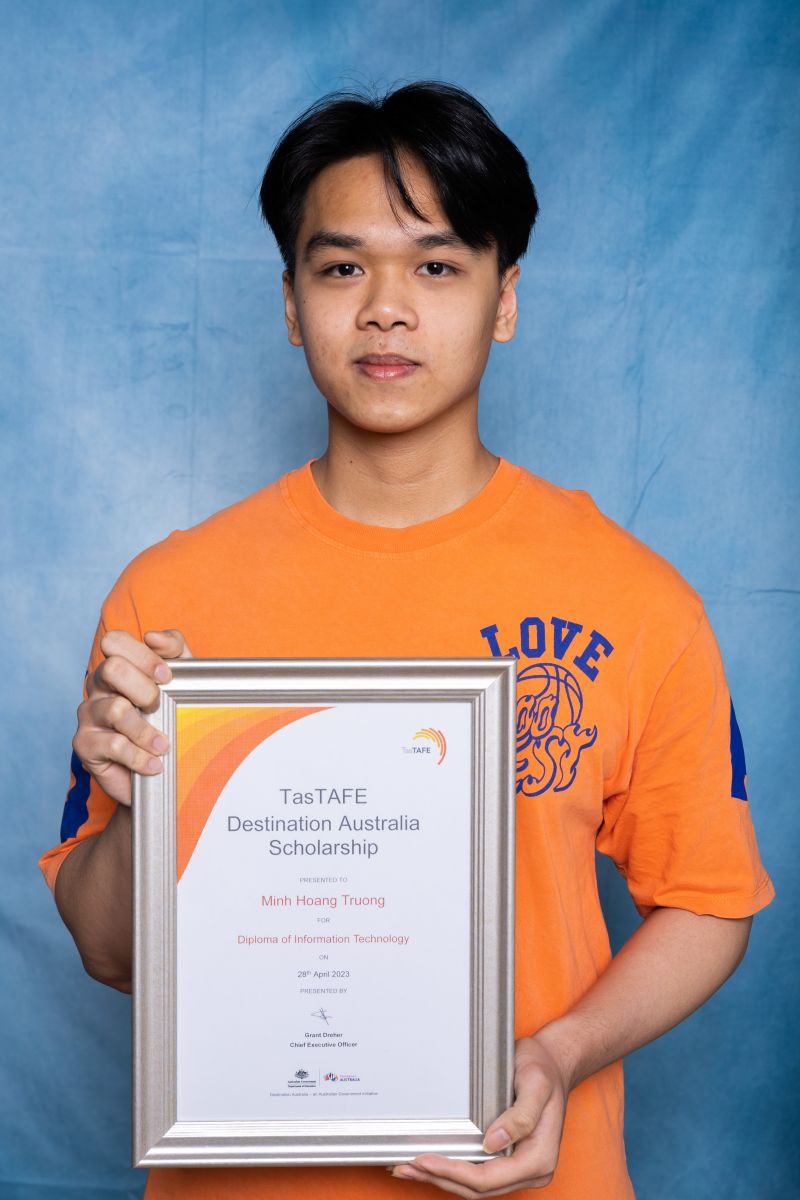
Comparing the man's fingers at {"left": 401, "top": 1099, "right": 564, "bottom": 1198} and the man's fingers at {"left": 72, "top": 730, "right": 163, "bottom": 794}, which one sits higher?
the man's fingers at {"left": 72, "top": 730, "right": 163, "bottom": 794}

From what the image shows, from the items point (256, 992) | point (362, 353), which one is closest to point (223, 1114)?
point (256, 992)

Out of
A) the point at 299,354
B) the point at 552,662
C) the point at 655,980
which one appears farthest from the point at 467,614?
the point at 299,354

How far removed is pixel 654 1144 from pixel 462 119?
196cm

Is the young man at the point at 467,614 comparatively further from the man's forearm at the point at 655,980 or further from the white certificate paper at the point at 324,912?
the white certificate paper at the point at 324,912

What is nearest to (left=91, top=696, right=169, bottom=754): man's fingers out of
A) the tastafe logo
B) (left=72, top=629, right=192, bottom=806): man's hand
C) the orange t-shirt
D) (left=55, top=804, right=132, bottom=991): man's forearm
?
(left=72, top=629, right=192, bottom=806): man's hand

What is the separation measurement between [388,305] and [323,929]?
652 millimetres

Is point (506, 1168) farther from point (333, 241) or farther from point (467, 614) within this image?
point (333, 241)

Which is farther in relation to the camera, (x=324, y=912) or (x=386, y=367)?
(x=386, y=367)

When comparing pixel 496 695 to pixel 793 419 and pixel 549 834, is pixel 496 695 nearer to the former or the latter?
pixel 549 834

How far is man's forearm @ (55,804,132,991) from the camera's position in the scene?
1335mm

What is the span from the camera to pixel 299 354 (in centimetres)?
241

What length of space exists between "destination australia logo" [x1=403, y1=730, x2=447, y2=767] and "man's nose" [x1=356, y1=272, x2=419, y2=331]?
0.46m

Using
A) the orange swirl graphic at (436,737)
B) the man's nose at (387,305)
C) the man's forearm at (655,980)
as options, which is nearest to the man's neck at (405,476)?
the man's nose at (387,305)

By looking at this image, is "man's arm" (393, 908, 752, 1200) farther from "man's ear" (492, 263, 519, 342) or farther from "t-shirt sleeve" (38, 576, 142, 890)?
"man's ear" (492, 263, 519, 342)
